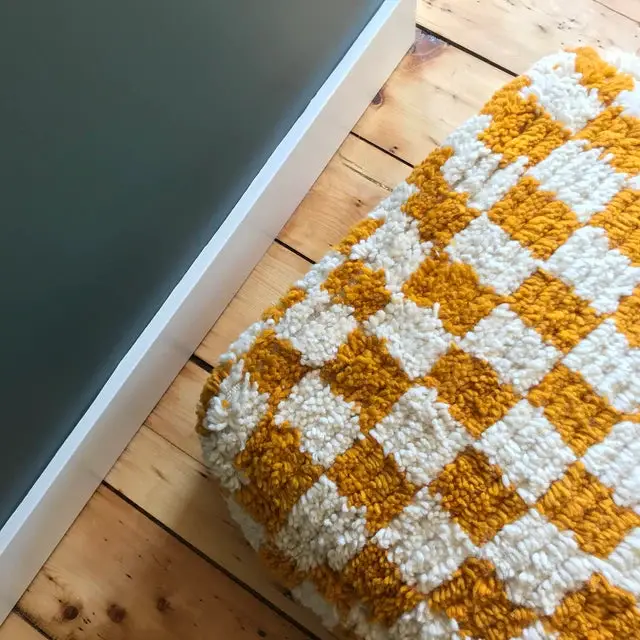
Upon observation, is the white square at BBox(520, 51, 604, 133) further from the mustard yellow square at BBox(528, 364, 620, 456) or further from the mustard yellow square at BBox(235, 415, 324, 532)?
the mustard yellow square at BBox(235, 415, 324, 532)

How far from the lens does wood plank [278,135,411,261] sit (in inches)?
42.6

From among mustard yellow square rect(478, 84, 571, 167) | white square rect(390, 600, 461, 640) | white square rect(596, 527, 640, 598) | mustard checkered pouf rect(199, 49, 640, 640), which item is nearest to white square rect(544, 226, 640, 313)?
mustard checkered pouf rect(199, 49, 640, 640)

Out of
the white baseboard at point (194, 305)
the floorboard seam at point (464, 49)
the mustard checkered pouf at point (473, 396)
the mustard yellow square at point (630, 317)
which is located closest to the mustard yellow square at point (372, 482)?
the mustard checkered pouf at point (473, 396)

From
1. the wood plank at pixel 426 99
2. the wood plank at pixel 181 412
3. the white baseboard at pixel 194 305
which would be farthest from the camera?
the wood plank at pixel 426 99

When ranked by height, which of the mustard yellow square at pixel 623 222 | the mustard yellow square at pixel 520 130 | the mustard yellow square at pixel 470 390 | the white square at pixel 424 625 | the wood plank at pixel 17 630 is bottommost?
the wood plank at pixel 17 630

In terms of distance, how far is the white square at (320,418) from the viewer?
69cm

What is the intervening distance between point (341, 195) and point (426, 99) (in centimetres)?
20

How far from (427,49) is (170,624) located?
0.90 meters

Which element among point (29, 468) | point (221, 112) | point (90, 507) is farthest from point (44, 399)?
point (221, 112)

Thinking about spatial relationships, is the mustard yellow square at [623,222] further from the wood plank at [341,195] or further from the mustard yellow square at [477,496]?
the wood plank at [341,195]

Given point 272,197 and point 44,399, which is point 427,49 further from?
point 44,399

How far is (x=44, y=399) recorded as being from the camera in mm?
802

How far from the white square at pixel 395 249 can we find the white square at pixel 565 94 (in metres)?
0.19

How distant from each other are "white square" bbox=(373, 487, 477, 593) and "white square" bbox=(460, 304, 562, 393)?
13 cm
